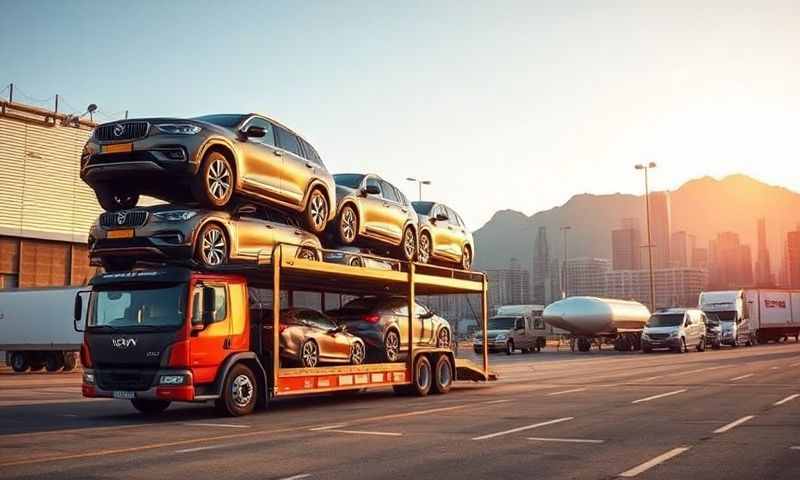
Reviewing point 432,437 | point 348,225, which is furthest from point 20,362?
point 432,437

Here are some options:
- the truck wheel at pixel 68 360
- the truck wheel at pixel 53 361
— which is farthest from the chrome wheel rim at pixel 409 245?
the truck wheel at pixel 53 361

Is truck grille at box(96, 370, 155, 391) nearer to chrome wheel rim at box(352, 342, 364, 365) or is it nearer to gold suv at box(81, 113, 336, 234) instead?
gold suv at box(81, 113, 336, 234)

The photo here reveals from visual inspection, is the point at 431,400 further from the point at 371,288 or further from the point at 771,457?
the point at 771,457

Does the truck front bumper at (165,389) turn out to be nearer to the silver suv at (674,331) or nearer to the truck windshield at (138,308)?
the truck windshield at (138,308)

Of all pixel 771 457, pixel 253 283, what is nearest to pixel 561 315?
pixel 253 283

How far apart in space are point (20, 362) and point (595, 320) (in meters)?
28.7

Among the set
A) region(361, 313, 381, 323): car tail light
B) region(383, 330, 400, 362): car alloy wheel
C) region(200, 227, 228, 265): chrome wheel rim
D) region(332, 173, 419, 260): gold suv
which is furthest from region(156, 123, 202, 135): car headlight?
region(383, 330, 400, 362): car alloy wheel

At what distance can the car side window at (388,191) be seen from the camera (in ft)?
57.8

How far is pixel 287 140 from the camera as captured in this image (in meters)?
14.7

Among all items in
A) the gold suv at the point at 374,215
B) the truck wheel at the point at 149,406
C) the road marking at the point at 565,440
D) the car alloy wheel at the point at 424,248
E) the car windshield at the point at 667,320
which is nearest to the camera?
the road marking at the point at 565,440

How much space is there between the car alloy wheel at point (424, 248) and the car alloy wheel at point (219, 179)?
21.9 ft

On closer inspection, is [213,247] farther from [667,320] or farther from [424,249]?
[667,320]

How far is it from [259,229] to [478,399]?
6106mm

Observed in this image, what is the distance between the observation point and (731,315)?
5009cm
